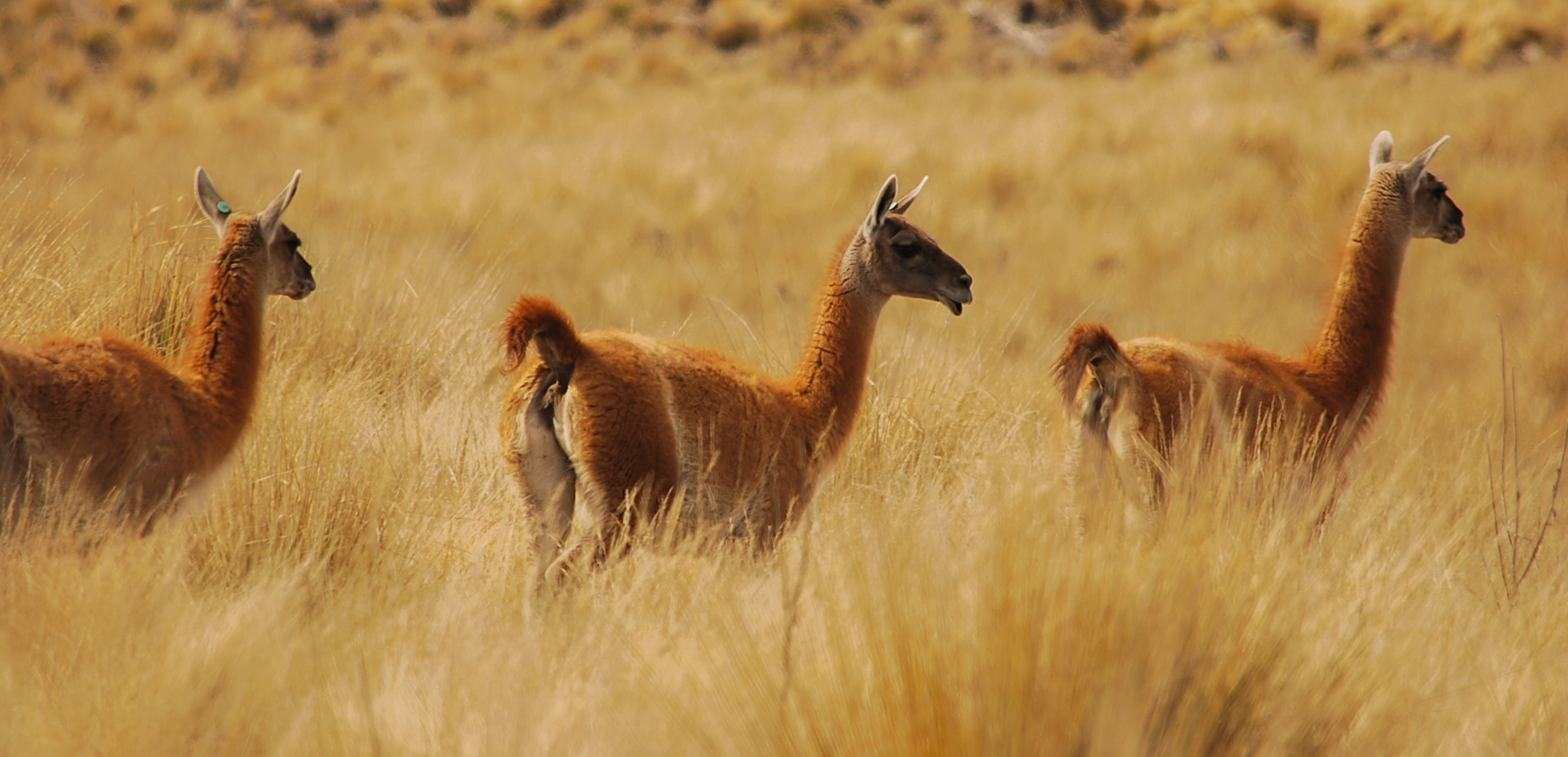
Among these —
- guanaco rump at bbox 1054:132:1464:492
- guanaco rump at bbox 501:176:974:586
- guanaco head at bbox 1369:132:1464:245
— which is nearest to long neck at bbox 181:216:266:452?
guanaco rump at bbox 501:176:974:586

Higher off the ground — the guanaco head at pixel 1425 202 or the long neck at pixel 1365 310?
the guanaco head at pixel 1425 202

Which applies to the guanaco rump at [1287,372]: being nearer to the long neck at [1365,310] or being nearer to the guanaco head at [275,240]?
the long neck at [1365,310]

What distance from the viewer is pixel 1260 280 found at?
1053cm

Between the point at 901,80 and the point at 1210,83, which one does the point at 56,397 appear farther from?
the point at 901,80

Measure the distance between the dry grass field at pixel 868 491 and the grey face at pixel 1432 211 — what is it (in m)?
0.81

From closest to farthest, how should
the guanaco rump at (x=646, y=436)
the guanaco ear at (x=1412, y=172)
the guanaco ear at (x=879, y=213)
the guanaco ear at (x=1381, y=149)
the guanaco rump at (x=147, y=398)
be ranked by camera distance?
1. the guanaco rump at (x=147, y=398)
2. the guanaco rump at (x=646, y=436)
3. the guanaco ear at (x=879, y=213)
4. the guanaco ear at (x=1412, y=172)
5. the guanaco ear at (x=1381, y=149)

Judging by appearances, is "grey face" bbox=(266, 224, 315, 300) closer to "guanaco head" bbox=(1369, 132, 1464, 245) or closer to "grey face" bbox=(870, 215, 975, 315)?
"grey face" bbox=(870, 215, 975, 315)

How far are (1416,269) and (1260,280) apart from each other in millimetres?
1164

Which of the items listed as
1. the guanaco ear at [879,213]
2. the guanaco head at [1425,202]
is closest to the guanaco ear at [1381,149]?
the guanaco head at [1425,202]

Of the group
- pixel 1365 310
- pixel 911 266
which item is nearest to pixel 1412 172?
pixel 1365 310

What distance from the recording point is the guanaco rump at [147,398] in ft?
9.86

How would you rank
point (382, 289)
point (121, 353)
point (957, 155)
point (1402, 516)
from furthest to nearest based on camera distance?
1. point (957, 155)
2. point (382, 289)
3. point (1402, 516)
4. point (121, 353)

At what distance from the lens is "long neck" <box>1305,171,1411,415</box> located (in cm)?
463

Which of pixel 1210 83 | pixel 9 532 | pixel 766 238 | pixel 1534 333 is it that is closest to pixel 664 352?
pixel 9 532
